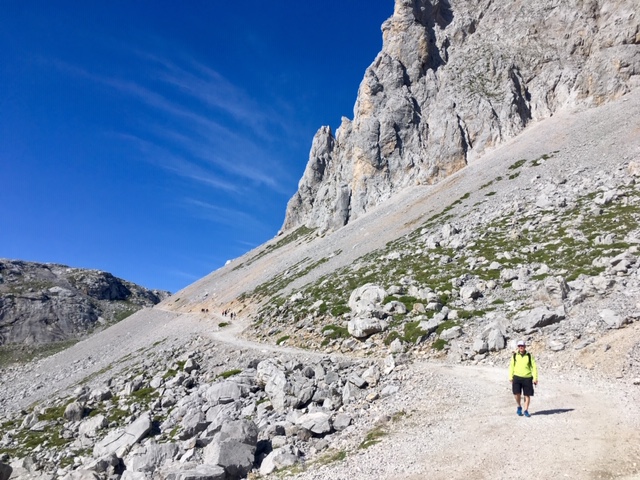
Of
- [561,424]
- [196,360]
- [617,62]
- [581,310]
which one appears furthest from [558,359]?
[617,62]

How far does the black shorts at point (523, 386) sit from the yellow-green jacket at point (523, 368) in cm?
14

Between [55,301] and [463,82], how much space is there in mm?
148657

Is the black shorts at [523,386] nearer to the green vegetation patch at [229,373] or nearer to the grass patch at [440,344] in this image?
the grass patch at [440,344]

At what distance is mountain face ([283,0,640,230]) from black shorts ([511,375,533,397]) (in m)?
86.9

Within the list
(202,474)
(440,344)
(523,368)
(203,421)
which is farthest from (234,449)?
(440,344)

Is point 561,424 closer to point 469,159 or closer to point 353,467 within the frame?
point 353,467

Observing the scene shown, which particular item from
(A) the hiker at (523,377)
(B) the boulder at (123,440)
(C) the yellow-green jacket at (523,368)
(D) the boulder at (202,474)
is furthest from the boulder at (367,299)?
(D) the boulder at (202,474)

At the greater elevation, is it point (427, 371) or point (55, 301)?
point (55, 301)

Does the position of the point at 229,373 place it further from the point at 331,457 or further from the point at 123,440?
the point at 331,457

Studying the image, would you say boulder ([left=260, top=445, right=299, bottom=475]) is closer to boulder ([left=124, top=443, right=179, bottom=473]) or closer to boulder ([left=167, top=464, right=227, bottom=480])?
boulder ([left=167, top=464, right=227, bottom=480])

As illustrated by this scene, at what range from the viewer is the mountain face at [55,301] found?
123m

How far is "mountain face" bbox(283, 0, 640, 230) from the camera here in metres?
91.7

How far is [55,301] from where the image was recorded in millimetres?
137750

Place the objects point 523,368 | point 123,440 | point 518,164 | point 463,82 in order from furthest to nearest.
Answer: point 463,82 < point 518,164 < point 123,440 < point 523,368
